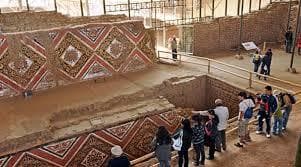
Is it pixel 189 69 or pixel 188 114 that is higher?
pixel 189 69

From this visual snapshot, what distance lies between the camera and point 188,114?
411 inches

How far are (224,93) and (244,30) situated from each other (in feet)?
19.1

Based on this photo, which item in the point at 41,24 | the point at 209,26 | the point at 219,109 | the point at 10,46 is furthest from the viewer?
the point at 209,26

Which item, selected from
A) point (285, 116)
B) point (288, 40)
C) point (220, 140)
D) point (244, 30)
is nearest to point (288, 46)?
point (288, 40)

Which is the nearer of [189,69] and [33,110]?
[33,110]

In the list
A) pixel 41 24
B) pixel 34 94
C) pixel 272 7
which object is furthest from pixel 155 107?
pixel 272 7

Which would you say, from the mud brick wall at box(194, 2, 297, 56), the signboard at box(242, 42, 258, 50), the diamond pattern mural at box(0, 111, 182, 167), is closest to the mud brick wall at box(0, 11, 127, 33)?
the mud brick wall at box(194, 2, 297, 56)

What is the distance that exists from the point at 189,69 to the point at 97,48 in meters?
3.57

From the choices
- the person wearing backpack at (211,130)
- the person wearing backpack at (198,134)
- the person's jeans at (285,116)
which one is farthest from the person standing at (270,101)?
the person wearing backpack at (198,134)

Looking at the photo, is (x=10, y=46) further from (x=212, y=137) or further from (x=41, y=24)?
(x=212, y=137)

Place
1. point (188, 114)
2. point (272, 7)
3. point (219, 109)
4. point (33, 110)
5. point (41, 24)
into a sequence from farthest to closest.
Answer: point (272, 7) < point (41, 24) < point (188, 114) < point (33, 110) < point (219, 109)

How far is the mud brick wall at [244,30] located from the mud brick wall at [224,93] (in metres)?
3.70

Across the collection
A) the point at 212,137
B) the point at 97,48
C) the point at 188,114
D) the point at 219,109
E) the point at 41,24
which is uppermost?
the point at 41,24

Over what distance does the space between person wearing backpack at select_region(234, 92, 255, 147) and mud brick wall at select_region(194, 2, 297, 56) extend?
8031 millimetres
